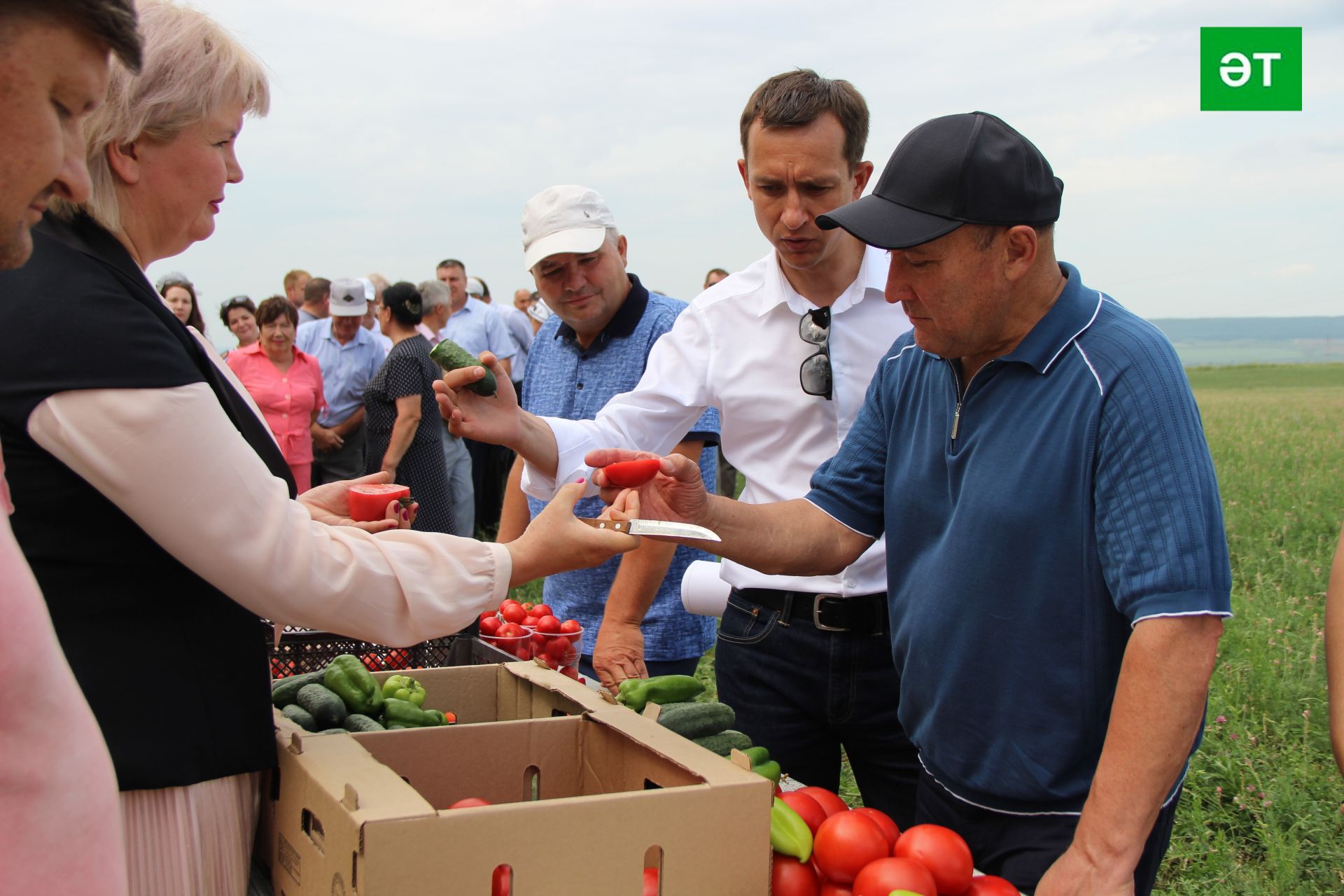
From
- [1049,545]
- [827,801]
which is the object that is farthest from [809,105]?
[827,801]

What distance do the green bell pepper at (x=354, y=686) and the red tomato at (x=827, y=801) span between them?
0.96 meters

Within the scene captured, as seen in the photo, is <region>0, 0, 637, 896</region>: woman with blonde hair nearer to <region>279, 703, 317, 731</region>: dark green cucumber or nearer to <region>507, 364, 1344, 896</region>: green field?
<region>279, 703, 317, 731</region>: dark green cucumber

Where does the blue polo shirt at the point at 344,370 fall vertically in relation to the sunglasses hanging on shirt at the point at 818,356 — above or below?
below

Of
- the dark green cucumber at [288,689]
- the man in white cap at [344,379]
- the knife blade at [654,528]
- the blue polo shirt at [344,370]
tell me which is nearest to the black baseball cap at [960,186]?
the knife blade at [654,528]

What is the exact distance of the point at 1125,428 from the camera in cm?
193

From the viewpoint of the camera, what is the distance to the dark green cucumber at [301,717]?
2293 millimetres

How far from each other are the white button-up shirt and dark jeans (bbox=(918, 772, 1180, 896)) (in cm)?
77

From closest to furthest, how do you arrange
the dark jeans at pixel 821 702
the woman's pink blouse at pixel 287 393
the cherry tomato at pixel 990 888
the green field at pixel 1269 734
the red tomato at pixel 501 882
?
the red tomato at pixel 501 882 → the cherry tomato at pixel 990 888 → the dark jeans at pixel 821 702 → the green field at pixel 1269 734 → the woman's pink blouse at pixel 287 393

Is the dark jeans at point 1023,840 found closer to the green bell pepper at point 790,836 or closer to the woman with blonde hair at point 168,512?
Result: the green bell pepper at point 790,836

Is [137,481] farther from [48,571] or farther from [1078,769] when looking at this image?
[1078,769]

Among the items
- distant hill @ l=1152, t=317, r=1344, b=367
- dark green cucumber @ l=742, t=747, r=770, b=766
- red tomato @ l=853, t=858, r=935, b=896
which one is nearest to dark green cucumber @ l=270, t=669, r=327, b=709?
dark green cucumber @ l=742, t=747, r=770, b=766

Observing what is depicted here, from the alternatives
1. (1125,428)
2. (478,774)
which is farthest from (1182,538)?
(478,774)

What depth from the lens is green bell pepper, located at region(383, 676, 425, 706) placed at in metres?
2.54

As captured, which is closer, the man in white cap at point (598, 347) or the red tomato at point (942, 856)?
the red tomato at point (942, 856)
